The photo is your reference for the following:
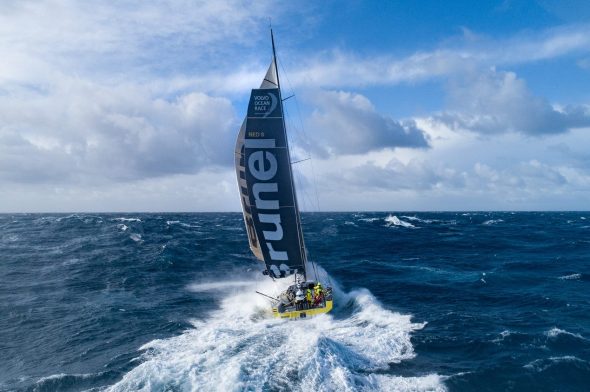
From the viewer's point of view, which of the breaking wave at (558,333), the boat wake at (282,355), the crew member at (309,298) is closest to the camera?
the boat wake at (282,355)

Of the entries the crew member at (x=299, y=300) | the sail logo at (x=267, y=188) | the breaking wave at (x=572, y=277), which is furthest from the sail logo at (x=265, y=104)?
the breaking wave at (x=572, y=277)

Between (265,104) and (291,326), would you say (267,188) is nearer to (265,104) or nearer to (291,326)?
(265,104)

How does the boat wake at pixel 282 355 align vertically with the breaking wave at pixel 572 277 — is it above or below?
above

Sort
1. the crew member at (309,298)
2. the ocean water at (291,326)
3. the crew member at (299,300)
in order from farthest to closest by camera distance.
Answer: the crew member at (309,298) < the crew member at (299,300) < the ocean water at (291,326)

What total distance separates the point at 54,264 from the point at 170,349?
2939 centimetres

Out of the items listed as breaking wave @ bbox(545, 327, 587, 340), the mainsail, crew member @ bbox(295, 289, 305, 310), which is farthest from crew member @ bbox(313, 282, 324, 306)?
breaking wave @ bbox(545, 327, 587, 340)

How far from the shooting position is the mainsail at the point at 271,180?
23156 millimetres

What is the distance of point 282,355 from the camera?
17.4 metres

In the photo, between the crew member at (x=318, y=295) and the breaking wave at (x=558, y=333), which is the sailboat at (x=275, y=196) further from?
the breaking wave at (x=558, y=333)

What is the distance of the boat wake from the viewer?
15.0m

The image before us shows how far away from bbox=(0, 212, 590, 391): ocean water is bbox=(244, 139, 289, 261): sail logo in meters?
4.71

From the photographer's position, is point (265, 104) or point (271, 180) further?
point (271, 180)

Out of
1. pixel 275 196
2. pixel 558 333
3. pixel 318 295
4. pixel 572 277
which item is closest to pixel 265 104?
pixel 275 196

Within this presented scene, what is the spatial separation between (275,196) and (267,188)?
0.69 meters
